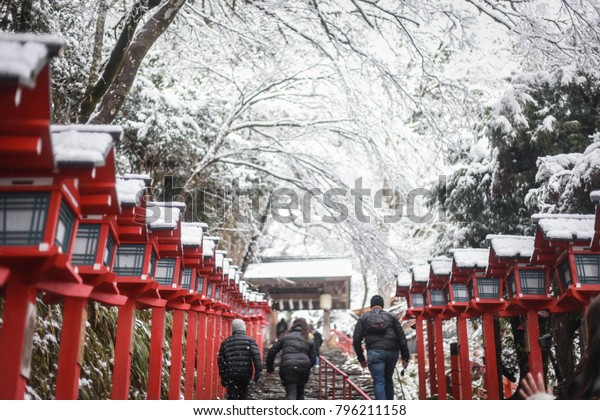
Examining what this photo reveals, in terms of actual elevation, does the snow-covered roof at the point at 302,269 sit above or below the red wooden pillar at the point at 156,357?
above

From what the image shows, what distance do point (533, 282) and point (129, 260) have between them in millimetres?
4639

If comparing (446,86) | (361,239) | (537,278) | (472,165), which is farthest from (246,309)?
(537,278)

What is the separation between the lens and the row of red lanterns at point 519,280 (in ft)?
18.5

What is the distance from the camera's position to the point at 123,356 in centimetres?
516

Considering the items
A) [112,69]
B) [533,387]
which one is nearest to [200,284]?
[112,69]

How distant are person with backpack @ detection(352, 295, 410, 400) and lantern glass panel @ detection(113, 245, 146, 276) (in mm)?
3281

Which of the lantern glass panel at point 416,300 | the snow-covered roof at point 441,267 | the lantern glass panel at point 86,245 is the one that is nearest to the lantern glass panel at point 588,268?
the snow-covered roof at point 441,267

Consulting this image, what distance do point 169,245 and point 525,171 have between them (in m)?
6.25

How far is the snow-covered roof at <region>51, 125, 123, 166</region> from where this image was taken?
310 cm

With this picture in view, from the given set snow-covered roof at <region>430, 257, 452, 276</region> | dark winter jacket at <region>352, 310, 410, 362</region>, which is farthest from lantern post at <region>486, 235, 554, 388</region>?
snow-covered roof at <region>430, 257, 452, 276</region>

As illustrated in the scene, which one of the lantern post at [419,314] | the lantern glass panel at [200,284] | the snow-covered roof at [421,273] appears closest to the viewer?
the lantern glass panel at [200,284]

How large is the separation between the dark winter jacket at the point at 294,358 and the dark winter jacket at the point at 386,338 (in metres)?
0.64

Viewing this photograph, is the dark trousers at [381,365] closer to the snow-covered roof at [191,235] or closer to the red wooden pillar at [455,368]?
the snow-covered roof at [191,235]

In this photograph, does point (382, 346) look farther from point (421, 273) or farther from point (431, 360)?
point (431, 360)
